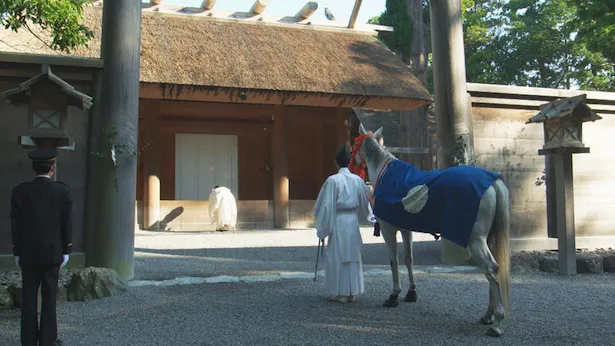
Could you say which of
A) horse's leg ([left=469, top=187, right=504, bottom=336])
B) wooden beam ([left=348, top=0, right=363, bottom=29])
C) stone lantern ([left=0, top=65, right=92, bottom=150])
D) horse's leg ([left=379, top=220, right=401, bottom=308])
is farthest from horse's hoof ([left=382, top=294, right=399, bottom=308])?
wooden beam ([left=348, top=0, right=363, bottom=29])

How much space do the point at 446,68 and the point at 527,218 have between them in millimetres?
2656

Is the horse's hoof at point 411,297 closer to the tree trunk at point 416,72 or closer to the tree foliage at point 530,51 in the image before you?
the tree trunk at point 416,72

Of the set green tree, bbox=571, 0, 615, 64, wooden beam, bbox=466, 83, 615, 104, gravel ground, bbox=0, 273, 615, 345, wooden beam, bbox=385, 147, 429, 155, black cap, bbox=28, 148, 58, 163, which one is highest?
green tree, bbox=571, 0, 615, 64

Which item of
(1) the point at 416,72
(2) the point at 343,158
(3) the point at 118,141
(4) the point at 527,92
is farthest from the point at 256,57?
(2) the point at 343,158

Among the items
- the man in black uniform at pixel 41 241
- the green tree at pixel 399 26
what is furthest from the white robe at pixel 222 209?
the man in black uniform at pixel 41 241

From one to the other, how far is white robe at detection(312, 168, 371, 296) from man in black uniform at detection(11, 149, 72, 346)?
256cm

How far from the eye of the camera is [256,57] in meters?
14.3

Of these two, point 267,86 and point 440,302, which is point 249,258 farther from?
point 267,86

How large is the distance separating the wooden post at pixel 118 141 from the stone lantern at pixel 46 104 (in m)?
0.72

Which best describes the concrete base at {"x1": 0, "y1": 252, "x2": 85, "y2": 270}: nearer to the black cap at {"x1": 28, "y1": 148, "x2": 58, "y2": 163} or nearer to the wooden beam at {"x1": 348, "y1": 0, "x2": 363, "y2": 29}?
the black cap at {"x1": 28, "y1": 148, "x2": 58, "y2": 163}

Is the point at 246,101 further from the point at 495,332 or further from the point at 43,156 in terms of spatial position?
the point at 495,332

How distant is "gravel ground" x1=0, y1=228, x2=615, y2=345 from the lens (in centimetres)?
423

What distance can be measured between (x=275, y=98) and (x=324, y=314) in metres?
9.34

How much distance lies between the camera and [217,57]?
13.9 m
